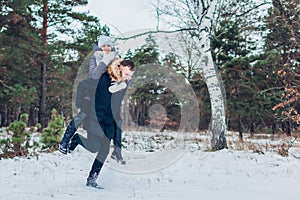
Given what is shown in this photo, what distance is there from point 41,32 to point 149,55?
618 centimetres

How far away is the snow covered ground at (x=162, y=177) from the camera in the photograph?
3199 millimetres

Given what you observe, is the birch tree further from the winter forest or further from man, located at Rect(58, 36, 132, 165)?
man, located at Rect(58, 36, 132, 165)

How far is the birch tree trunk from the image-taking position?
7379 millimetres

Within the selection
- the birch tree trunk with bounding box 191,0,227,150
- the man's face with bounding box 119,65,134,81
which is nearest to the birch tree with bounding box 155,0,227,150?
the birch tree trunk with bounding box 191,0,227,150

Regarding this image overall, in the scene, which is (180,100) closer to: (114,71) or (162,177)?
(162,177)

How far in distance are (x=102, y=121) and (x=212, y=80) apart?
465cm

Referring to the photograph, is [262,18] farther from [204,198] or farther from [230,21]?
[204,198]

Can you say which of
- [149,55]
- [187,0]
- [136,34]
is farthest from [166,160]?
[149,55]

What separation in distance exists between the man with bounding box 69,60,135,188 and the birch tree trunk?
14.1ft

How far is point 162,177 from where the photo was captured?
4613mm

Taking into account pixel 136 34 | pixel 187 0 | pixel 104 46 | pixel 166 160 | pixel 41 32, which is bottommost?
pixel 166 160

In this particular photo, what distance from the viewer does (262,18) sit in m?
11.0

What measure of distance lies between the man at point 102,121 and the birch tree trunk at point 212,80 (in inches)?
169

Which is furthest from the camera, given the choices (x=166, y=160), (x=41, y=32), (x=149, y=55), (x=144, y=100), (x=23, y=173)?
(x=144, y=100)
